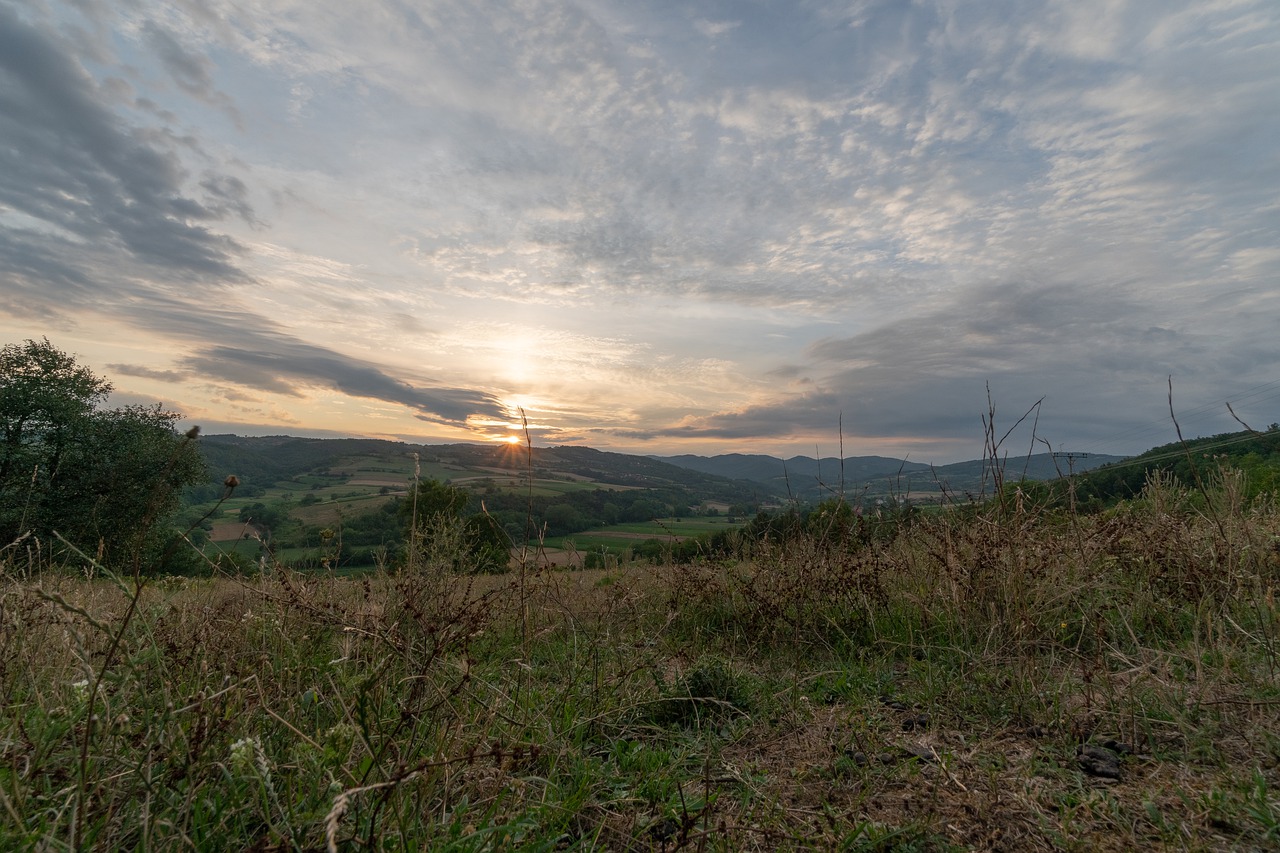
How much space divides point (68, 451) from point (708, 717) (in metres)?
39.9

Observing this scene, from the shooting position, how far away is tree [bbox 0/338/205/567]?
2817 centimetres

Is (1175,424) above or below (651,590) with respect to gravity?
above

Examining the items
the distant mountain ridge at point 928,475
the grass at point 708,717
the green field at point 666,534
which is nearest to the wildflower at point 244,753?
the grass at point 708,717

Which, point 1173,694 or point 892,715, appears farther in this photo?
point 892,715

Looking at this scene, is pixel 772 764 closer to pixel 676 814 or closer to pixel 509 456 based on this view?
pixel 676 814

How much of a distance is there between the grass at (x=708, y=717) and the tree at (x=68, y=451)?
3101 centimetres

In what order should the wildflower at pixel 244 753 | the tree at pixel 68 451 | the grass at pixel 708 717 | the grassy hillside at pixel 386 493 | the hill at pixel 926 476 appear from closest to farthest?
the wildflower at pixel 244 753 → the grass at pixel 708 717 → the grassy hillside at pixel 386 493 → the hill at pixel 926 476 → the tree at pixel 68 451

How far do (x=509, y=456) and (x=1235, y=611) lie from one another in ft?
18.6

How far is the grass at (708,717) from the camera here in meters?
2.01

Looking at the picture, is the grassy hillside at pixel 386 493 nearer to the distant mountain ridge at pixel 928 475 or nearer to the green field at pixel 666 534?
the green field at pixel 666 534

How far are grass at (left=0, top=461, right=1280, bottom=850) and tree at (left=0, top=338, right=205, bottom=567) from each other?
31.0m

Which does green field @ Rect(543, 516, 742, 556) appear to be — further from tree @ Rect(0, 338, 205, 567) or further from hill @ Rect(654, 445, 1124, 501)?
tree @ Rect(0, 338, 205, 567)

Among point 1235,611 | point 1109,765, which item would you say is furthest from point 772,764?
point 1235,611

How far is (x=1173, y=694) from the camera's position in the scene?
3.16m
